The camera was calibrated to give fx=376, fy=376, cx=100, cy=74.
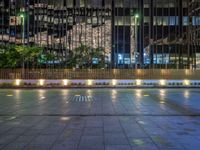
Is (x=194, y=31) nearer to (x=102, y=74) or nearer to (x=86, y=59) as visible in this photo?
(x=86, y=59)

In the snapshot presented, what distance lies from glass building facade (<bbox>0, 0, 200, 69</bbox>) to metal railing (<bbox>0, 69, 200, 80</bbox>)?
72.4 feet

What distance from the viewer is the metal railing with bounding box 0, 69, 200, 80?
48844 millimetres

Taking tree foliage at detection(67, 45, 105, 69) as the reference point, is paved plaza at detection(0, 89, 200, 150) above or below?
below

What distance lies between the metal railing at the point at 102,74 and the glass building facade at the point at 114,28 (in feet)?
72.4

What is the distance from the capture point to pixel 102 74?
162 ft

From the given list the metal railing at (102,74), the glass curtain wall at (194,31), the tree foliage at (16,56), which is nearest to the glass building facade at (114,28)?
the glass curtain wall at (194,31)

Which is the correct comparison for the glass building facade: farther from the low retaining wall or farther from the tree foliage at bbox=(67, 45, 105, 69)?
the low retaining wall

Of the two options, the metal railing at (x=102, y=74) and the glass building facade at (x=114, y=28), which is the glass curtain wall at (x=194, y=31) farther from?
the metal railing at (x=102, y=74)

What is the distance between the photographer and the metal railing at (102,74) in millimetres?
48844

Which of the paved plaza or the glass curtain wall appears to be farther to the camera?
the glass curtain wall

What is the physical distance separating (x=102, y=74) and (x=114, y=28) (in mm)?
26614

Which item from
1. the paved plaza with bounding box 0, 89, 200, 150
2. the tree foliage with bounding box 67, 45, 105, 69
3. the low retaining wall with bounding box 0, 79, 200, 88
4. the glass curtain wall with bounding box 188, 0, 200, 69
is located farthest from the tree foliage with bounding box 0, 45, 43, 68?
the paved plaza with bounding box 0, 89, 200, 150

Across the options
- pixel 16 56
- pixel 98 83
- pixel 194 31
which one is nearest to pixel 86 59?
pixel 16 56

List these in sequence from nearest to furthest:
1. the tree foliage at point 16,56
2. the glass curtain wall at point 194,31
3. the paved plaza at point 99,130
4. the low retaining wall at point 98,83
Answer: the paved plaza at point 99,130 < the low retaining wall at point 98,83 < the tree foliage at point 16,56 < the glass curtain wall at point 194,31
